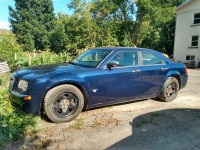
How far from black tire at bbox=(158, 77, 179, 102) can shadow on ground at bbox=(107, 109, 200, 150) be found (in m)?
0.81

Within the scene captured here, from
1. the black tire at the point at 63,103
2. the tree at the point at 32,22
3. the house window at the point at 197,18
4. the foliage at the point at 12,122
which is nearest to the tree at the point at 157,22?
the house window at the point at 197,18

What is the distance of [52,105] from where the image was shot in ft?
10.8

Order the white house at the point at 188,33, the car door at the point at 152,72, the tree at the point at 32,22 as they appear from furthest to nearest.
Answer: the tree at the point at 32,22, the white house at the point at 188,33, the car door at the point at 152,72

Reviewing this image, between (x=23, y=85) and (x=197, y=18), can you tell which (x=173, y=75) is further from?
(x=197, y=18)

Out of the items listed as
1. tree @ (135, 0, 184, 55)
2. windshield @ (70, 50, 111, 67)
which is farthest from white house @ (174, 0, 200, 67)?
windshield @ (70, 50, 111, 67)

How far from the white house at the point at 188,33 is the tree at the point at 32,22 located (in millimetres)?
28197

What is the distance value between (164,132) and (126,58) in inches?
76.3

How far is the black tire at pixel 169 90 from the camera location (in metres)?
4.90

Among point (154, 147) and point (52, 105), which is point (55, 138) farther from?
point (154, 147)

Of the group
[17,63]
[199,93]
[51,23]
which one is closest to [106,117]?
[199,93]

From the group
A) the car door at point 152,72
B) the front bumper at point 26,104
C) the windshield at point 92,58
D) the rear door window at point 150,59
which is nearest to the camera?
the front bumper at point 26,104

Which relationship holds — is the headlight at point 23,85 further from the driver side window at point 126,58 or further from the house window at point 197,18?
the house window at point 197,18

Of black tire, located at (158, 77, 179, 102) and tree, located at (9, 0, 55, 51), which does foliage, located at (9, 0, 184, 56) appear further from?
black tire, located at (158, 77, 179, 102)

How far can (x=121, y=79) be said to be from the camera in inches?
157
